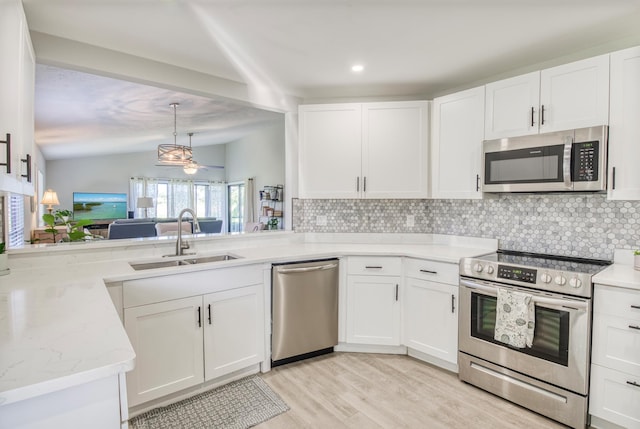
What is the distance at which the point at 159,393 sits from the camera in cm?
212

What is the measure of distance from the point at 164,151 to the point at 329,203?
300 centimetres

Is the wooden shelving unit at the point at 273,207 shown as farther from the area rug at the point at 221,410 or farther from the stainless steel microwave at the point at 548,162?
the stainless steel microwave at the point at 548,162

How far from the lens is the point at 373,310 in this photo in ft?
9.37

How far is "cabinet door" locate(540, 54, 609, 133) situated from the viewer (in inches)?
82.1

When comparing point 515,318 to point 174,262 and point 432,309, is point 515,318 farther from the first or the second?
point 174,262

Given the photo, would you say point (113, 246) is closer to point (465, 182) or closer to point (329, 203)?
point (329, 203)

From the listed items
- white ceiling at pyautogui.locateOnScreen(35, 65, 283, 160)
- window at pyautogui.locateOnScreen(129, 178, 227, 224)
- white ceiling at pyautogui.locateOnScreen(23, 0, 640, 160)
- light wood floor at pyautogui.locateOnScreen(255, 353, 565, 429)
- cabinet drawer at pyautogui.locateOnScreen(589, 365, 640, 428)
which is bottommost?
light wood floor at pyautogui.locateOnScreen(255, 353, 565, 429)

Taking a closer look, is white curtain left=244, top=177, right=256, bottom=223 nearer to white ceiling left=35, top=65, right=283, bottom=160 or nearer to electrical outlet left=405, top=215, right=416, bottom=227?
white ceiling left=35, top=65, right=283, bottom=160

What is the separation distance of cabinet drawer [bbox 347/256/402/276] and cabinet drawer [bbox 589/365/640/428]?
4.38 feet

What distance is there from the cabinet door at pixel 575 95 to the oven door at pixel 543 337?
3.61 ft

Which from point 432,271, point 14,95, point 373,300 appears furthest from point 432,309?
point 14,95

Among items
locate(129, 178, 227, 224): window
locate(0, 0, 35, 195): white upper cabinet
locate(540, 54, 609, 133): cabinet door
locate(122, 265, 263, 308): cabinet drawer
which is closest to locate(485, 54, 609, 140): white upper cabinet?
locate(540, 54, 609, 133): cabinet door

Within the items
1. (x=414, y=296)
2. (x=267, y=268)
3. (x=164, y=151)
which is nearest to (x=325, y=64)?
(x=267, y=268)

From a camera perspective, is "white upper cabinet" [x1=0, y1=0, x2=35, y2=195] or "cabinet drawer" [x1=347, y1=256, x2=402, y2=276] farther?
"cabinet drawer" [x1=347, y1=256, x2=402, y2=276]
